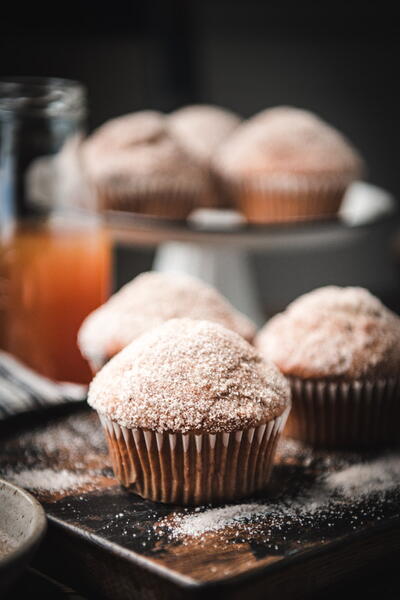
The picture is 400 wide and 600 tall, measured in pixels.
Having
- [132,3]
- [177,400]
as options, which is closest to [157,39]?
[132,3]

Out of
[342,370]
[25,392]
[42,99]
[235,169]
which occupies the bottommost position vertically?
[25,392]

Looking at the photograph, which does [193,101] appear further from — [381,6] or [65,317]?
[65,317]

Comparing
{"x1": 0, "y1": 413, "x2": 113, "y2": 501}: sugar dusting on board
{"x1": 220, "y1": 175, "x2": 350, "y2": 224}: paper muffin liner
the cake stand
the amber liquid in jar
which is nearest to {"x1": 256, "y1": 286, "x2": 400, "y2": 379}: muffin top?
{"x1": 0, "y1": 413, "x2": 113, "y2": 501}: sugar dusting on board

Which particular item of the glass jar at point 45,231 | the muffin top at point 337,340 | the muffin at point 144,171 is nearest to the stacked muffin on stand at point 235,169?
the muffin at point 144,171

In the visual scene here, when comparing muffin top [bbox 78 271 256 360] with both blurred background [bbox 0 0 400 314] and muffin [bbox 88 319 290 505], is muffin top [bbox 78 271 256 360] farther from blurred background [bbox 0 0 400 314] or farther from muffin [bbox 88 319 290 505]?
blurred background [bbox 0 0 400 314]

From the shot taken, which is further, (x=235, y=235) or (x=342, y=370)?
(x=235, y=235)

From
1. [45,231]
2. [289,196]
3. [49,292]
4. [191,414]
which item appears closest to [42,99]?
[45,231]

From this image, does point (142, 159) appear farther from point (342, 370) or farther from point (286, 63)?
point (286, 63)
